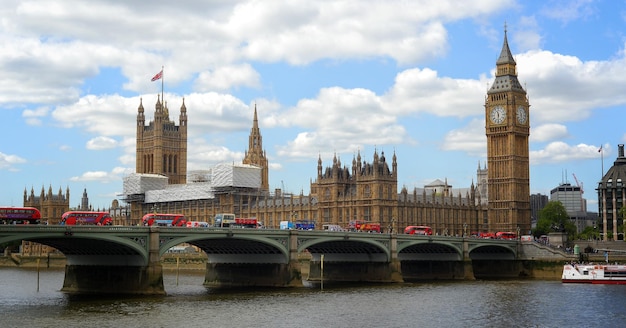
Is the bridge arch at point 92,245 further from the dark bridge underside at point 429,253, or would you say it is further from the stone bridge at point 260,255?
the dark bridge underside at point 429,253

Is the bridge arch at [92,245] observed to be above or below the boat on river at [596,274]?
above

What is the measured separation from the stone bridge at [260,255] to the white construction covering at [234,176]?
119 ft

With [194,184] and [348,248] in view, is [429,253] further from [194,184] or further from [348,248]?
[194,184]

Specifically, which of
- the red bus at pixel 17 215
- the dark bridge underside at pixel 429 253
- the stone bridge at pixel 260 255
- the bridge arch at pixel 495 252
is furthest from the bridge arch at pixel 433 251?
the red bus at pixel 17 215

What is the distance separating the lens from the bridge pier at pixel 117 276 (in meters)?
72.2

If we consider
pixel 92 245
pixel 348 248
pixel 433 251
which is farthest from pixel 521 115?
pixel 92 245

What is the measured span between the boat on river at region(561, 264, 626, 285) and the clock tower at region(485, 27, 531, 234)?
58875 mm

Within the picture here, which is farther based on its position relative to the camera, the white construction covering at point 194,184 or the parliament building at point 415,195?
the white construction covering at point 194,184

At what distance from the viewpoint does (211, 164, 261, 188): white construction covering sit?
158m

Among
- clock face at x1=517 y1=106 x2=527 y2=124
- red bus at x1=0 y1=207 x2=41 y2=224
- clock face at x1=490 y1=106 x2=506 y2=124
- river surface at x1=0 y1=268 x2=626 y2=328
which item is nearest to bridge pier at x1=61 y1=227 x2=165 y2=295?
river surface at x1=0 y1=268 x2=626 y2=328

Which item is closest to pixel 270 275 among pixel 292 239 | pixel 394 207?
pixel 292 239

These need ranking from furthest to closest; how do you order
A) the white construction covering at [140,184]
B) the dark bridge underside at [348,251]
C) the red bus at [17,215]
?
the white construction covering at [140,184] → the dark bridge underside at [348,251] → the red bus at [17,215]

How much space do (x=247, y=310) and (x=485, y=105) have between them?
107 meters

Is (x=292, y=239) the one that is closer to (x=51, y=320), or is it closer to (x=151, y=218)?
(x=151, y=218)
